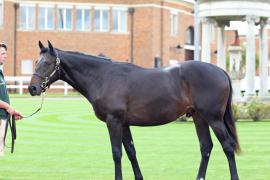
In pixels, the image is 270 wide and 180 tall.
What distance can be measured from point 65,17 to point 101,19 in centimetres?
327

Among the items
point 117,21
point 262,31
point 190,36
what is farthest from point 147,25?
point 262,31

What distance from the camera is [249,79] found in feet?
97.0

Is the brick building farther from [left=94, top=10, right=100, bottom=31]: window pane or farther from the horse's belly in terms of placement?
the horse's belly

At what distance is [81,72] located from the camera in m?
10.6

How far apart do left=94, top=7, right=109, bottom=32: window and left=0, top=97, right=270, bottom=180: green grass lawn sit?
3813 cm

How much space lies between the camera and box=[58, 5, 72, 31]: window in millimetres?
60562

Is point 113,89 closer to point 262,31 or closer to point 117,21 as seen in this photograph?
point 262,31

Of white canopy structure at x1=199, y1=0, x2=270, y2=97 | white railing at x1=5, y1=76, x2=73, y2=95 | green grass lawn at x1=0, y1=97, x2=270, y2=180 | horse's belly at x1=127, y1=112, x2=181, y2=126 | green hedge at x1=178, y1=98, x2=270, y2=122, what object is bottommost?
green grass lawn at x1=0, y1=97, x2=270, y2=180

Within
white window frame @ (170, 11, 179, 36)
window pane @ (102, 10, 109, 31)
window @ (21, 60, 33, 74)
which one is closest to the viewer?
window @ (21, 60, 33, 74)

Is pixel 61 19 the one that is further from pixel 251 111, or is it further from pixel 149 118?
pixel 149 118

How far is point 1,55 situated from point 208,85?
126 inches

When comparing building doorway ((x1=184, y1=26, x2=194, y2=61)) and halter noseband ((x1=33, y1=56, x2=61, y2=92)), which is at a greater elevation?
building doorway ((x1=184, y1=26, x2=194, y2=61))

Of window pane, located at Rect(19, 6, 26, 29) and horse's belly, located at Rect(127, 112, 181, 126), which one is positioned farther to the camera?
window pane, located at Rect(19, 6, 26, 29)

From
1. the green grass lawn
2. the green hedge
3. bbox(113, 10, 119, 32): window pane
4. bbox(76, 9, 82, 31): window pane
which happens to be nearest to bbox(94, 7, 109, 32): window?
bbox(113, 10, 119, 32): window pane
